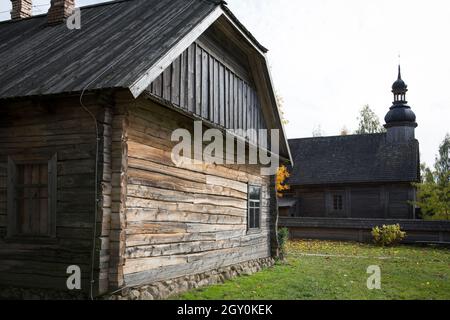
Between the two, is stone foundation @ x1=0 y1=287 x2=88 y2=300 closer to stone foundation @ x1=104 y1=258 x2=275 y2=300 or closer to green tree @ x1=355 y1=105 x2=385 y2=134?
stone foundation @ x1=104 y1=258 x2=275 y2=300

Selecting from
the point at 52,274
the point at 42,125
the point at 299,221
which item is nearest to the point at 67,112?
the point at 42,125

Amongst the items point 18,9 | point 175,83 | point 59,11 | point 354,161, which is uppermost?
point 18,9

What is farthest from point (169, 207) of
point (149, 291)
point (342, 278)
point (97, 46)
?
point (342, 278)

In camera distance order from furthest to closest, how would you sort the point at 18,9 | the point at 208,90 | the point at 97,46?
the point at 18,9 → the point at 208,90 → the point at 97,46

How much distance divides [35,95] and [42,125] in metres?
0.86

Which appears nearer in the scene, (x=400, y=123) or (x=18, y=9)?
(x=18, y=9)

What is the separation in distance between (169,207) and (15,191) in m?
2.91

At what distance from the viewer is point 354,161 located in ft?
107

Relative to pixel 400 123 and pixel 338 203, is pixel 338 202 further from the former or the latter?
pixel 400 123

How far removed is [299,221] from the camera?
2506 centimetres

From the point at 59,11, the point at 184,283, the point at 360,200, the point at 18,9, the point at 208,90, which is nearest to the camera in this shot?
the point at 184,283

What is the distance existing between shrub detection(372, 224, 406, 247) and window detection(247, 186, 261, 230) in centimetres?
1064

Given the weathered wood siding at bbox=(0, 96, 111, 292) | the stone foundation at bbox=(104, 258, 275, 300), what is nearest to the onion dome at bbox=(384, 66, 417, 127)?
the stone foundation at bbox=(104, 258, 275, 300)
